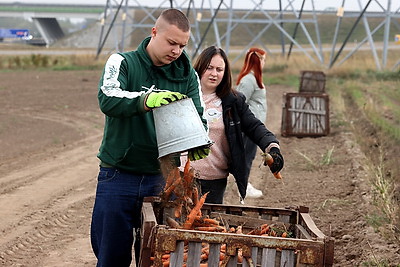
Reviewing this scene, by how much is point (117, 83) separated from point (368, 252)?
9.91 ft

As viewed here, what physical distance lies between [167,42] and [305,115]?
33.0ft

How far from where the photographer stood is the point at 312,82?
60.3 ft

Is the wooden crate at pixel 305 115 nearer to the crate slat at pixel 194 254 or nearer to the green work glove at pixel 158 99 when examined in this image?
the green work glove at pixel 158 99

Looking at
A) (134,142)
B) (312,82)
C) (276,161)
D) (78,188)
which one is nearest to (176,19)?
(134,142)

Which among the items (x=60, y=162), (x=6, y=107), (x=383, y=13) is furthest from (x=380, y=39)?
(x=60, y=162)

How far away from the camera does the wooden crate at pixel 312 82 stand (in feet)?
59.9

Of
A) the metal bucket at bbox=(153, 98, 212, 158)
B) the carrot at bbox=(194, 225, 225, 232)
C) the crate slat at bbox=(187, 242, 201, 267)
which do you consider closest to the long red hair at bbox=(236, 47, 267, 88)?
the carrot at bbox=(194, 225, 225, 232)

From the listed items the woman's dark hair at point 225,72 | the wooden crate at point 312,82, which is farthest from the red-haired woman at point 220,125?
the wooden crate at point 312,82

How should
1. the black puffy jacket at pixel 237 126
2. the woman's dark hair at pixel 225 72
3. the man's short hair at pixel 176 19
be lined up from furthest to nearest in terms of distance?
the woman's dark hair at pixel 225 72, the black puffy jacket at pixel 237 126, the man's short hair at pixel 176 19

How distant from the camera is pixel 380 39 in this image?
66.4 metres

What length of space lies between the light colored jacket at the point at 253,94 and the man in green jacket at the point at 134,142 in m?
3.19

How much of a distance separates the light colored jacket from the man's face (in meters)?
3.41

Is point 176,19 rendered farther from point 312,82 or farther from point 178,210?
point 312,82

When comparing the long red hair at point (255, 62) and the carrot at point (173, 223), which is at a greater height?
the long red hair at point (255, 62)
